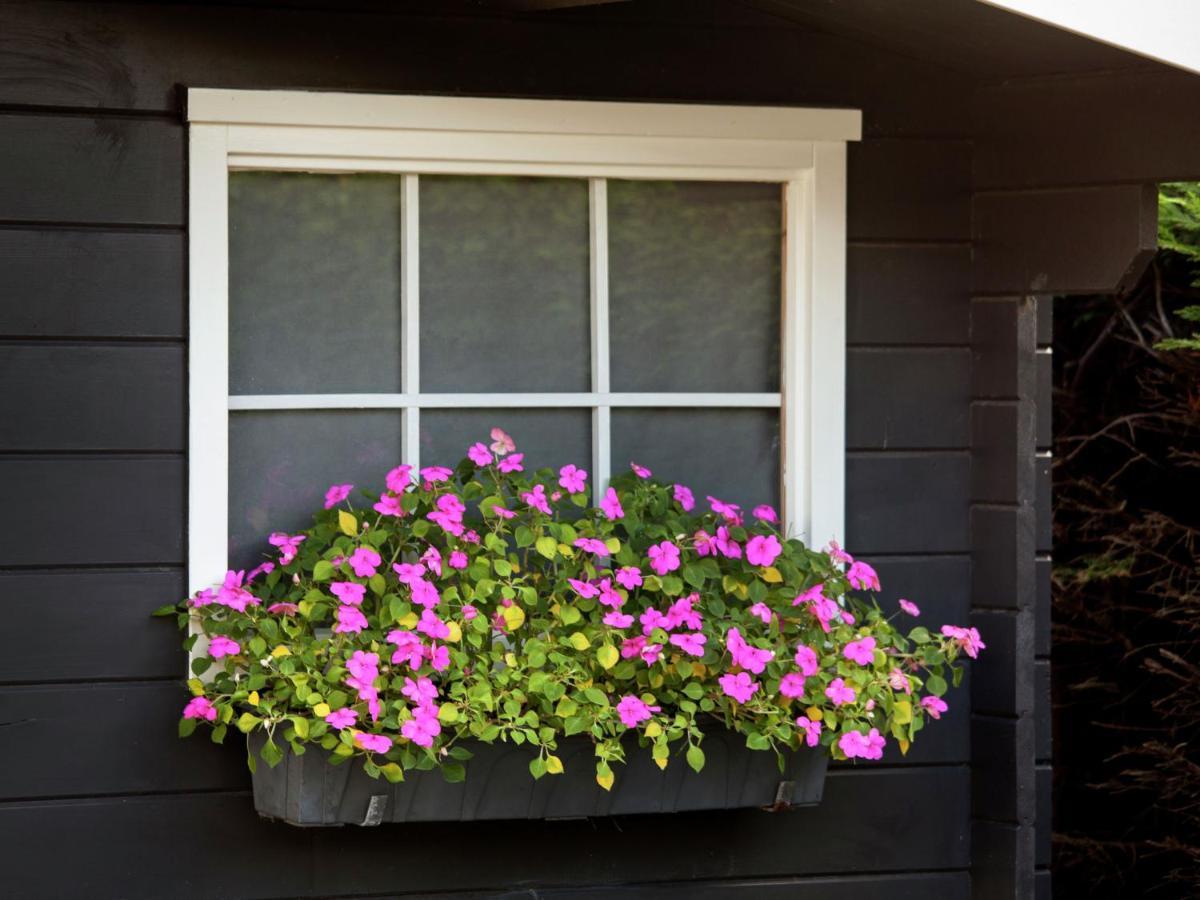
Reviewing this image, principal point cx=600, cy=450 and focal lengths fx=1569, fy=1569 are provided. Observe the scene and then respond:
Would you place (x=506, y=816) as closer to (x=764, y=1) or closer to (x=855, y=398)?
(x=855, y=398)

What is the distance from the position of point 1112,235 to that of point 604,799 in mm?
1230

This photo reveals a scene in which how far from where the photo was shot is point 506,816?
239cm

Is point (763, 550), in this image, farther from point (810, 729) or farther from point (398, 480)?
point (398, 480)

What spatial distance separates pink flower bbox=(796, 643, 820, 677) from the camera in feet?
7.78

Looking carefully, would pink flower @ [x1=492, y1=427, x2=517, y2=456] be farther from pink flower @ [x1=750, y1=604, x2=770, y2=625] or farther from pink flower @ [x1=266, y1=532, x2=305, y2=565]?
pink flower @ [x1=750, y1=604, x2=770, y2=625]

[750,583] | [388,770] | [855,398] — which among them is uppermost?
[855,398]

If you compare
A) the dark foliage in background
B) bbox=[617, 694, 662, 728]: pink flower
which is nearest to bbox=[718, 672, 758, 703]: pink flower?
bbox=[617, 694, 662, 728]: pink flower

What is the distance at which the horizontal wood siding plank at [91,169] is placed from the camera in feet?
7.92

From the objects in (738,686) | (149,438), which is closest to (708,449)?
(738,686)

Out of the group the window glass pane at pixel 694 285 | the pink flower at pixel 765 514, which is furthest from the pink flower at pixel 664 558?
the window glass pane at pixel 694 285

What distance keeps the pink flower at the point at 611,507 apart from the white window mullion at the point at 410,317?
0.32 meters

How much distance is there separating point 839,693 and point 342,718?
2.46 feet

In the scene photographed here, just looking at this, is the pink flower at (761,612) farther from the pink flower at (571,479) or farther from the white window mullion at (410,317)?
the white window mullion at (410,317)

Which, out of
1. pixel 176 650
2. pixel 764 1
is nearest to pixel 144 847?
pixel 176 650
